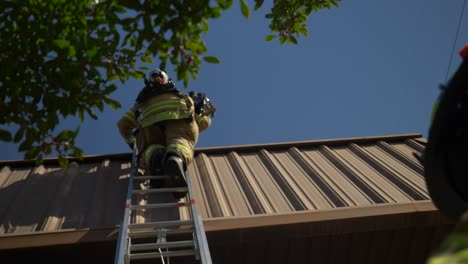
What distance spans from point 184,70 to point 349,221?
2.11 m

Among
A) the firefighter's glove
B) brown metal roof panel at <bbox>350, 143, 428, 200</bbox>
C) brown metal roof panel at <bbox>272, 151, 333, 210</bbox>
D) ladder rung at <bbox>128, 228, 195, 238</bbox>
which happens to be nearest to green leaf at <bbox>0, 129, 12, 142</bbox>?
ladder rung at <bbox>128, 228, 195, 238</bbox>

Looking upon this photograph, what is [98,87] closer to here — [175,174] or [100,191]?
[175,174]

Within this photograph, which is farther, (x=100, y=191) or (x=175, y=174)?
(x=100, y=191)

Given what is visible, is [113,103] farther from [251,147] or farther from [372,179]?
[251,147]

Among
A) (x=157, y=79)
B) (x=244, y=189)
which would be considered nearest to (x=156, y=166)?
(x=244, y=189)

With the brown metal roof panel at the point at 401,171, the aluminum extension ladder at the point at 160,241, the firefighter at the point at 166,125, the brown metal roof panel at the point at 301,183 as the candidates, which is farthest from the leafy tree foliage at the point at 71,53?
the brown metal roof panel at the point at 401,171

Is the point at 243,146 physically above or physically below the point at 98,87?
above

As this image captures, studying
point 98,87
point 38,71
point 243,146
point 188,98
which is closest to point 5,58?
point 38,71

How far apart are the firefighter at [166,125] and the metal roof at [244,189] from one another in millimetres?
392

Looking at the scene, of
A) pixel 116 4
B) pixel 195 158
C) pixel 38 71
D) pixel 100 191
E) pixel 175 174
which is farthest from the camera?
pixel 195 158

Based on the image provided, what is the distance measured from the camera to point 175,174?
3.78m

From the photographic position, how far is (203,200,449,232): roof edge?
3303 mm

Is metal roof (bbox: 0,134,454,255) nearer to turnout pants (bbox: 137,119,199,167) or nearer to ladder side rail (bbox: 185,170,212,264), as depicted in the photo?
ladder side rail (bbox: 185,170,212,264)

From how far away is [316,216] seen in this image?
3.42 metres
